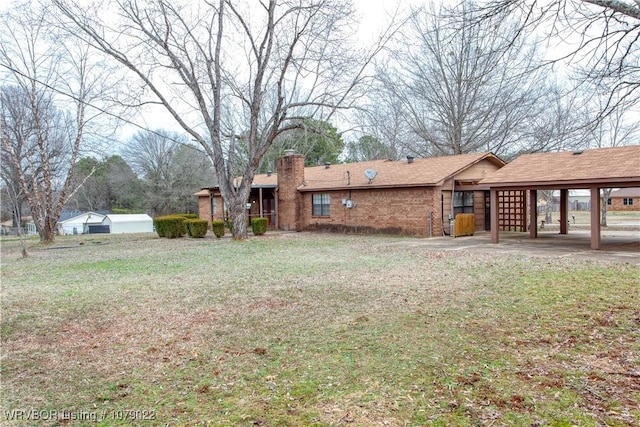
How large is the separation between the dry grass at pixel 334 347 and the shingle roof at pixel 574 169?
11.8 feet

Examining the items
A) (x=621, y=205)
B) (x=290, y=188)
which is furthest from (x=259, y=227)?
(x=621, y=205)

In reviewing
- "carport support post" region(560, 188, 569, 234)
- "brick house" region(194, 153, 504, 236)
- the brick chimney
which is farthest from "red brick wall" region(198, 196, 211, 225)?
"carport support post" region(560, 188, 569, 234)

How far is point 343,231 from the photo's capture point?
791 inches

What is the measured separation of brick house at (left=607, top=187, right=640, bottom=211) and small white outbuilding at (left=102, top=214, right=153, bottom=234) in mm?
46223

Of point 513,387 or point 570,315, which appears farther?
point 570,315

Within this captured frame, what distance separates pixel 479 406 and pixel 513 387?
0.48 metres

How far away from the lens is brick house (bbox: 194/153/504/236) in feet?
55.7

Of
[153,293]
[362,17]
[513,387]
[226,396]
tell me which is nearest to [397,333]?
[513,387]

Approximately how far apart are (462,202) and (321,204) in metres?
6.78

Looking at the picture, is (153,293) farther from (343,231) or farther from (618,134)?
(618,134)

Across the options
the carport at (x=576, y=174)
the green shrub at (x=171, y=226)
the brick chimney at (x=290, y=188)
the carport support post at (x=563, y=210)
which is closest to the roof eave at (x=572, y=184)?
the carport at (x=576, y=174)

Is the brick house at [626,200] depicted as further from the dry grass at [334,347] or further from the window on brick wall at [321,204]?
the dry grass at [334,347]

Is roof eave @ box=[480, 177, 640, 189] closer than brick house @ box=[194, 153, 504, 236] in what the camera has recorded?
Yes

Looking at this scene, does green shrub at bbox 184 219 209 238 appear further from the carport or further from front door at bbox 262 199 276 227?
the carport
